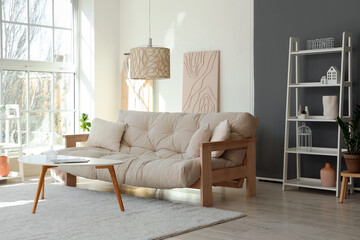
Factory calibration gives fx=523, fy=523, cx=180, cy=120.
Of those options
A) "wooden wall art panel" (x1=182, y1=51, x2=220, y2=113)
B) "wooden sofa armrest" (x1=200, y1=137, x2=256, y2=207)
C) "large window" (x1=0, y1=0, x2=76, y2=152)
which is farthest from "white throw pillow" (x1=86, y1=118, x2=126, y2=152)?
"large window" (x1=0, y1=0, x2=76, y2=152)

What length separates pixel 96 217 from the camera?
13.9ft

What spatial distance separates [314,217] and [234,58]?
281cm

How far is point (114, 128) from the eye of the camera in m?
5.91

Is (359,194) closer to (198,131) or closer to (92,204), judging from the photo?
(198,131)

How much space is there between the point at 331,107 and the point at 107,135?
2.44m

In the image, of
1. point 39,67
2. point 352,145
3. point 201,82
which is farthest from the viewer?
point 39,67

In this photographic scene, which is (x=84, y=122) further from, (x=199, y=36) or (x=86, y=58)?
(x=199, y=36)

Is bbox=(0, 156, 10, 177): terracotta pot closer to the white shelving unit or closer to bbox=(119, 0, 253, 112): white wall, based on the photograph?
the white shelving unit

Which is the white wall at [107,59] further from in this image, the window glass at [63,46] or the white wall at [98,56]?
the window glass at [63,46]

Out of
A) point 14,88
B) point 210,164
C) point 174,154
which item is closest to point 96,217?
point 210,164

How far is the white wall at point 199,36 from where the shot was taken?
21.3ft

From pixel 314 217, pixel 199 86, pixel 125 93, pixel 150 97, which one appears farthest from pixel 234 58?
pixel 314 217

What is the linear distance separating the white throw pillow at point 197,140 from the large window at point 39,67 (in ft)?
9.72

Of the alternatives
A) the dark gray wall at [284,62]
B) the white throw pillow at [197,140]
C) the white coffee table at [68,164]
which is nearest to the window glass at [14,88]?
the white coffee table at [68,164]
